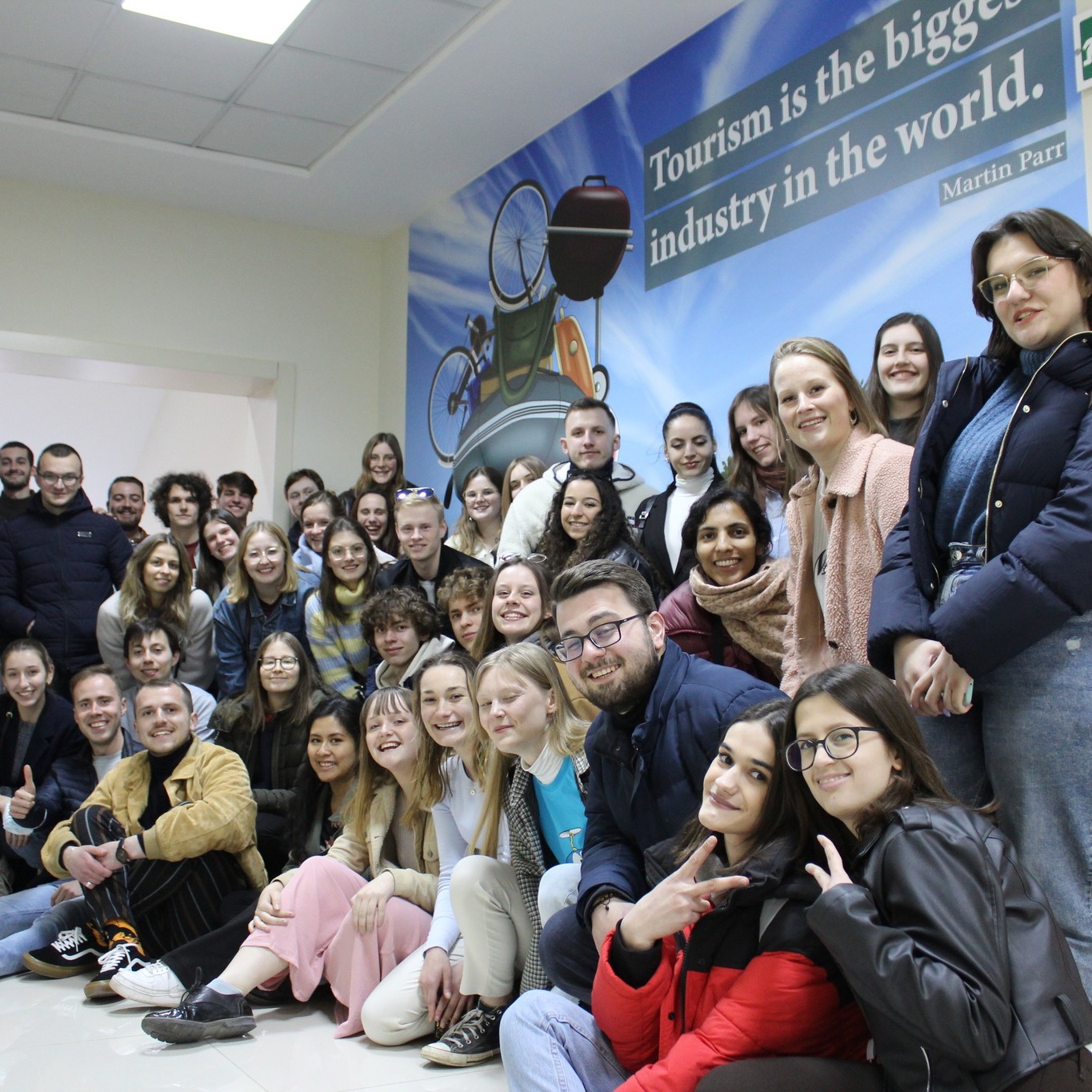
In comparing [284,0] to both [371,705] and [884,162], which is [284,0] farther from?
[371,705]

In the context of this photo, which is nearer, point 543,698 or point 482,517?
point 543,698

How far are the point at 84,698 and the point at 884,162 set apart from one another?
3.28 metres

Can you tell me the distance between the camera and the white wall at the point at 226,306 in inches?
257

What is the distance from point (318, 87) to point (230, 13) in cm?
69

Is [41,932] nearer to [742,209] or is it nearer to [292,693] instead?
[292,693]

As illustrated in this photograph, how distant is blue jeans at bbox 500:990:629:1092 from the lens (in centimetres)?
193

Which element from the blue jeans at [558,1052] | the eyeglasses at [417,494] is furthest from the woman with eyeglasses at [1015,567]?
the eyeglasses at [417,494]

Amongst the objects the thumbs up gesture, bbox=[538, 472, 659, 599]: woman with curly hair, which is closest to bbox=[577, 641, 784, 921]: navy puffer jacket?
bbox=[538, 472, 659, 599]: woman with curly hair

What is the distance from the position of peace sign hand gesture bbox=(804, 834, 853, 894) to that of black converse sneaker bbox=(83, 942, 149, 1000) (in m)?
2.37

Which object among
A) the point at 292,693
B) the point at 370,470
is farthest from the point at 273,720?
the point at 370,470

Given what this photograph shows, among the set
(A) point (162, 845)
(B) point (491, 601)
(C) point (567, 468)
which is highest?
(C) point (567, 468)

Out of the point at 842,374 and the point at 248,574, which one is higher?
the point at 842,374

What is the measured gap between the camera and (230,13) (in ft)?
15.9

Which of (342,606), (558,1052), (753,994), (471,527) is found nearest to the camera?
(753,994)
